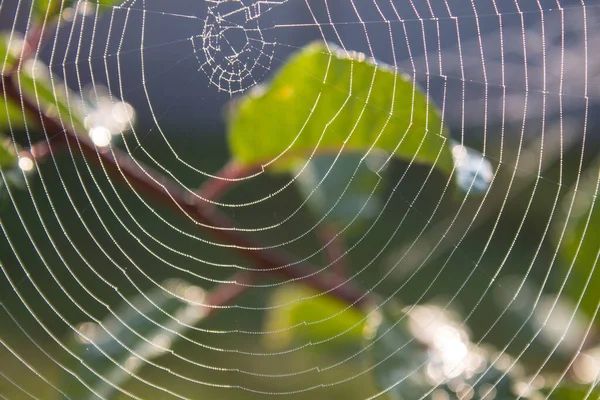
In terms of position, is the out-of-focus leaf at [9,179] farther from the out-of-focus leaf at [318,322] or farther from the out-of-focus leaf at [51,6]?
the out-of-focus leaf at [318,322]

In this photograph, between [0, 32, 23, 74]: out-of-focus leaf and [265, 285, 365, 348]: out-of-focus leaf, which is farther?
[265, 285, 365, 348]: out-of-focus leaf

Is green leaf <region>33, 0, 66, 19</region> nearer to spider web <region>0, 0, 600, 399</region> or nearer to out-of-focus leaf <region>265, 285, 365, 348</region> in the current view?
spider web <region>0, 0, 600, 399</region>

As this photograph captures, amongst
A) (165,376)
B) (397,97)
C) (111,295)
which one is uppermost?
(111,295)

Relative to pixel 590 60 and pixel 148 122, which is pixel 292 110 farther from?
pixel 148 122

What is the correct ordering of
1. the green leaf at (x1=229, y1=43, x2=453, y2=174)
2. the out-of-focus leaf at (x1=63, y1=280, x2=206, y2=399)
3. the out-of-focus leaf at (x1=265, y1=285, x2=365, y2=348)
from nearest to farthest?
the green leaf at (x1=229, y1=43, x2=453, y2=174) < the out-of-focus leaf at (x1=63, y1=280, x2=206, y2=399) < the out-of-focus leaf at (x1=265, y1=285, x2=365, y2=348)

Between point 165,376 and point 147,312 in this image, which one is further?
point 165,376

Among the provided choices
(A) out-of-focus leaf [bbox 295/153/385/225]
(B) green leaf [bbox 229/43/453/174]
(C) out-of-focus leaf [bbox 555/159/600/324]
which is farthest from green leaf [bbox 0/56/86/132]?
(C) out-of-focus leaf [bbox 555/159/600/324]

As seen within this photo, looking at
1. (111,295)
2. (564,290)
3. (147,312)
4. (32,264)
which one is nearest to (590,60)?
(564,290)

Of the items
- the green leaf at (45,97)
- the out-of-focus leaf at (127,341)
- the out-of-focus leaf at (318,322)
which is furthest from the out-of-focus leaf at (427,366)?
the green leaf at (45,97)

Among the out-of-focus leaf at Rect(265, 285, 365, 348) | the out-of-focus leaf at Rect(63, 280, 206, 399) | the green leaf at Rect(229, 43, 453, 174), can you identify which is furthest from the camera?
the out-of-focus leaf at Rect(265, 285, 365, 348)
